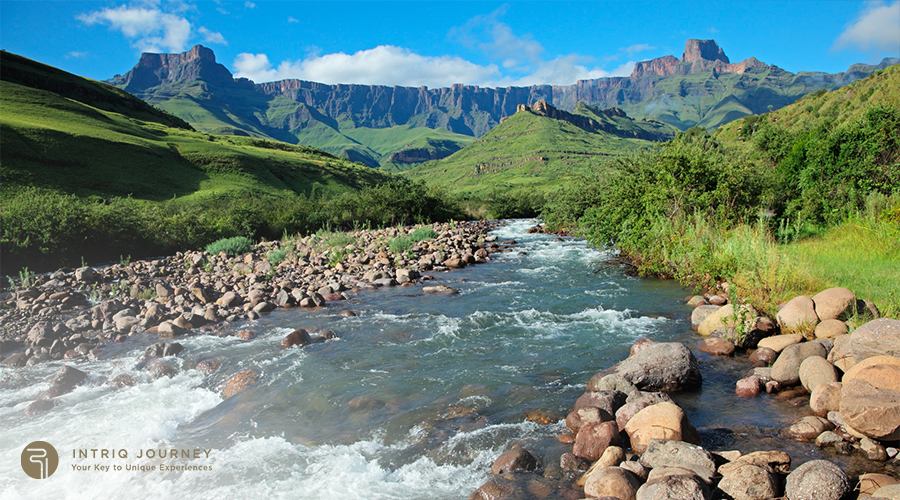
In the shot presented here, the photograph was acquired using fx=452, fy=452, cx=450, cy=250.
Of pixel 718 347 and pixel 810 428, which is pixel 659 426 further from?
pixel 718 347

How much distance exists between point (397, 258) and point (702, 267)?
40.0 ft

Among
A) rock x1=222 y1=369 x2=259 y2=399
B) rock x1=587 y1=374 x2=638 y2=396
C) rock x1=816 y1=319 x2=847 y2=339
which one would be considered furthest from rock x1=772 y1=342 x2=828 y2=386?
rock x1=222 y1=369 x2=259 y2=399

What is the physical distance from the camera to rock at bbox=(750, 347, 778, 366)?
793 cm

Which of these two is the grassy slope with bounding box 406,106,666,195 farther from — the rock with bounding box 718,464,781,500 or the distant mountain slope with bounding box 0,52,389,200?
the rock with bounding box 718,464,781,500

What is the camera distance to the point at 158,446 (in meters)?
6.45

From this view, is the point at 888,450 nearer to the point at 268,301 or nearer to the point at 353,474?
the point at 353,474

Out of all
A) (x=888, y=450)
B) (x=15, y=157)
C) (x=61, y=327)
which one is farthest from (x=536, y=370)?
(x=15, y=157)

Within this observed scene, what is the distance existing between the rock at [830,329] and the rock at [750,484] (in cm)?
490

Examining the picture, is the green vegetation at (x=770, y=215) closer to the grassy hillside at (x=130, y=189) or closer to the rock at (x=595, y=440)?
the rock at (x=595, y=440)

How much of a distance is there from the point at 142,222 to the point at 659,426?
89.4 ft

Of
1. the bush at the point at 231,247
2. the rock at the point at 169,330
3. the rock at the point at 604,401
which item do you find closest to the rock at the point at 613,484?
the rock at the point at 604,401

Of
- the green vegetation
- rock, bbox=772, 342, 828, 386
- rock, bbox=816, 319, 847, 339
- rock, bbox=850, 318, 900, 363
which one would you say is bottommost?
rock, bbox=772, 342, 828, 386

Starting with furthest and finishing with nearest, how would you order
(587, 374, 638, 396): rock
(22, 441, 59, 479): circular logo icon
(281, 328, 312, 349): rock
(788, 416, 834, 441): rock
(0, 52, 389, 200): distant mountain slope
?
(0, 52, 389, 200): distant mountain slope, (281, 328, 312, 349): rock, (587, 374, 638, 396): rock, (22, 441, 59, 479): circular logo icon, (788, 416, 834, 441): rock

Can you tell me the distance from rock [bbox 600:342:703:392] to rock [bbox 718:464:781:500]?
2564 mm
